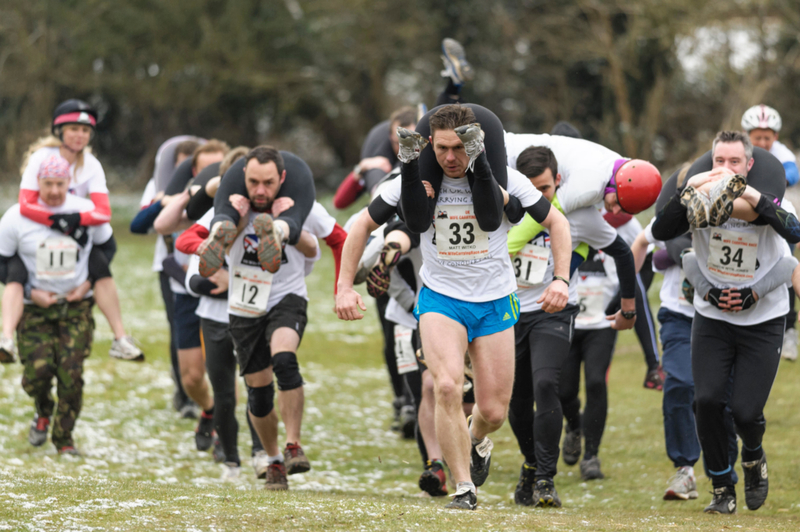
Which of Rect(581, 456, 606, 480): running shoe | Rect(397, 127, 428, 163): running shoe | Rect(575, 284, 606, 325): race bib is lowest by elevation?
Rect(581, 456, 606, 480): running shoe

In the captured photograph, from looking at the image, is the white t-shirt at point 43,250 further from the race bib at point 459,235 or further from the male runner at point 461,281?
the race bib at point 459,235

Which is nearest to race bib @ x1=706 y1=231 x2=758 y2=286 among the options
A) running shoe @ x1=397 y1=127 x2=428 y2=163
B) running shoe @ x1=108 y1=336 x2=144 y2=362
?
running shoe @ x1=397 y1=127 x2=428 y2=163

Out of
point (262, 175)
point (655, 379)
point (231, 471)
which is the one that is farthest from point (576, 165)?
point (231, 471)

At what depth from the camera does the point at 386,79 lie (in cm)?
3419

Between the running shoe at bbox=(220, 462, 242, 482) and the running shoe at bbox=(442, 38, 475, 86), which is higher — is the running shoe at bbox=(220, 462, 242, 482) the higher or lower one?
the lower one

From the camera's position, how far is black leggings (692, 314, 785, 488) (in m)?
5.69

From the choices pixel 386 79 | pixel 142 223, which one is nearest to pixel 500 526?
pixel 142 223

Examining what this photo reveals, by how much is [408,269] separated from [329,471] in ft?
6.32

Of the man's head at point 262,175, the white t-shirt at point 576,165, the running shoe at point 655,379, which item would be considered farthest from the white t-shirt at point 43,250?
the running shoe at point 655,379

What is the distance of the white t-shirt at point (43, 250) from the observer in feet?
25.6

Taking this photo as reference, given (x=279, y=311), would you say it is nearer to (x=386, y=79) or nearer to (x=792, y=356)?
(x=792, y=356)

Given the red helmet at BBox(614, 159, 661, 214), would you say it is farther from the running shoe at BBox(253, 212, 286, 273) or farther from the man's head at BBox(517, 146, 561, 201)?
the running shoe at BBox(253, 212, 286, 273)

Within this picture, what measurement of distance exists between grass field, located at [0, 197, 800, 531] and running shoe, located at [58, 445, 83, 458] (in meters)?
0.10

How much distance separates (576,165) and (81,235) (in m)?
4.06
